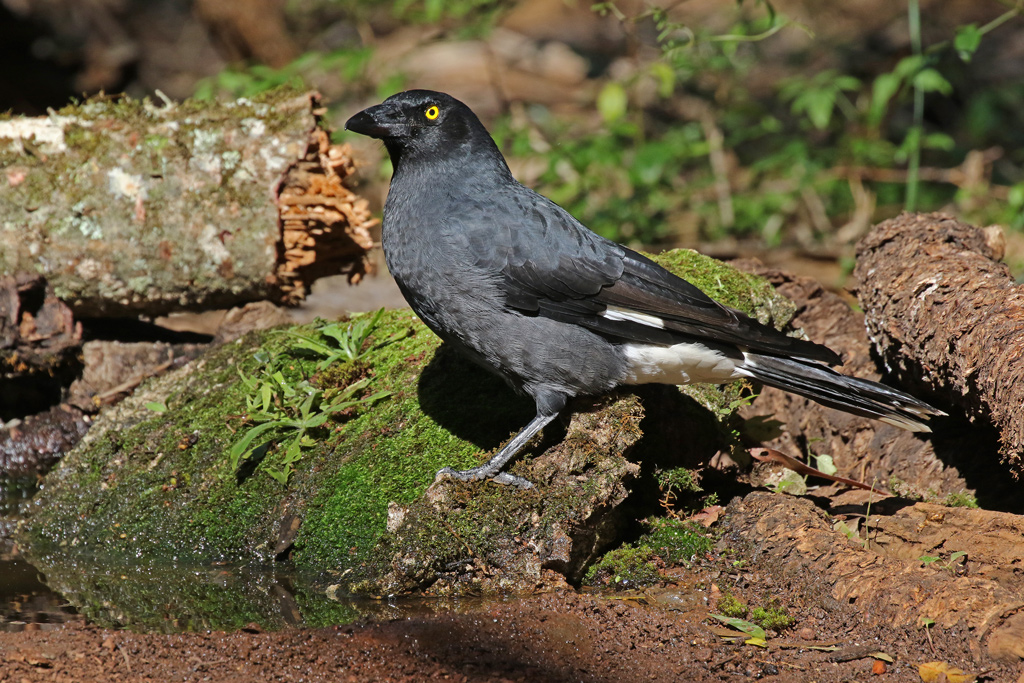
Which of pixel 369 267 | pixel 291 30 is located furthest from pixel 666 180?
pixel 291 30

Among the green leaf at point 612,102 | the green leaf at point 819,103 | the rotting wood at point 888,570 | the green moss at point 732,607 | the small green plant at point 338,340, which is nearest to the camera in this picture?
the rotting wood at point 888,570

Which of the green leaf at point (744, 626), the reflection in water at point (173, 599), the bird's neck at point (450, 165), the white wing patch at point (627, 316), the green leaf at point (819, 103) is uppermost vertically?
the bird's neck at point (450, 165)

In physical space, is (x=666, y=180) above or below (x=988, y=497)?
above

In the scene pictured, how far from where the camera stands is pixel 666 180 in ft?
31.5

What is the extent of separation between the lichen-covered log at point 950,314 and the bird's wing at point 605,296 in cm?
56

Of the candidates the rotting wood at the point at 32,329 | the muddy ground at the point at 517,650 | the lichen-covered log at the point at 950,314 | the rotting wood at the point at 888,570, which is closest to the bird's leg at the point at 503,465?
the muddy ground at the point at 517,650

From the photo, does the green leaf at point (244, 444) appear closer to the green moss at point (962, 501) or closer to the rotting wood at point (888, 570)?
the rotting wood at point (888, 570)

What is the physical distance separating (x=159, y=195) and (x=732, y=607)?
4.15 m

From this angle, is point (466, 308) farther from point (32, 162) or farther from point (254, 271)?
point (32, 162)

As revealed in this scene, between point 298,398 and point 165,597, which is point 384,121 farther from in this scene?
point 165,597

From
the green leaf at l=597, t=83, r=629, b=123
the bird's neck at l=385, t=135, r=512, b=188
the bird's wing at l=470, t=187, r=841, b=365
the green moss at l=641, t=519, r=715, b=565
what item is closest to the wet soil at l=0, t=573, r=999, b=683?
the green moss at l=641, t=519, r=715, b=565

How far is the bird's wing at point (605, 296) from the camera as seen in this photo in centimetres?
393

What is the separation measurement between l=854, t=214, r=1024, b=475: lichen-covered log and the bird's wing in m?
0.56

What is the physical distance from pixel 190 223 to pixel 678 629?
386cm
